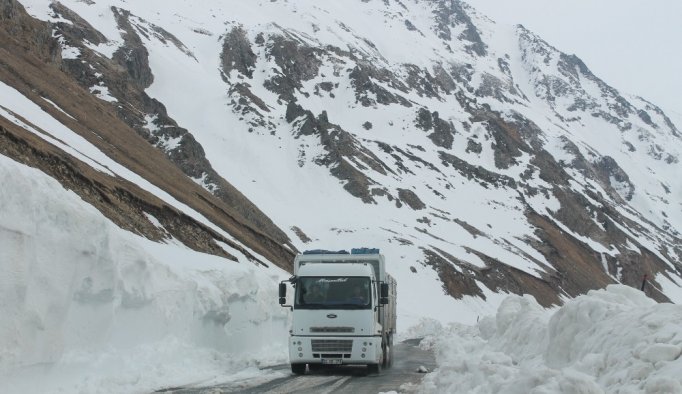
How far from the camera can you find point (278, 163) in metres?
108

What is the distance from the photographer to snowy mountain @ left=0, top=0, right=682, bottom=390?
39.9 metres

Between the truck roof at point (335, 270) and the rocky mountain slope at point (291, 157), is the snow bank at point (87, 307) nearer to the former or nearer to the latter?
the truck roof at point (335, 270)

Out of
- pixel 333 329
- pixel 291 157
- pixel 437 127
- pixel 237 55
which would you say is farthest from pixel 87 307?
pixel 237 55

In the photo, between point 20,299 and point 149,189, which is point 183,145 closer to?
point 149,189

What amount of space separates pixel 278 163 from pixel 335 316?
9043cm

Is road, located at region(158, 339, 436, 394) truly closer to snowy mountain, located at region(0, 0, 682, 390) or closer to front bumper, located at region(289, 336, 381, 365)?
front bumper, located at region(289, 336, 381, 365)

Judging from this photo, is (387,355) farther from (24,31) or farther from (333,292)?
(24,31)

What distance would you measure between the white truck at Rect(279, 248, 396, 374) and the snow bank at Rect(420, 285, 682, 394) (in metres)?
3.76

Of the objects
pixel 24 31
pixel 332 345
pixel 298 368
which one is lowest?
pixel 298 368

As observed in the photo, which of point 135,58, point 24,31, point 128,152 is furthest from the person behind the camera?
point 135,58

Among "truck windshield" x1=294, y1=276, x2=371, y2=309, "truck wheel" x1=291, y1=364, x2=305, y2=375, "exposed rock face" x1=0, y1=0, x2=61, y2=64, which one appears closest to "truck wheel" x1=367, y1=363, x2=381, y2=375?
"truck windshield" x1=294, y1=276, x2=371, y2=309

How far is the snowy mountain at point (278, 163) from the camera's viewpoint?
39.9m

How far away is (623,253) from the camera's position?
145625 mm

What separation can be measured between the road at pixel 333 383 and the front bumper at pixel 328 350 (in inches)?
16.4
